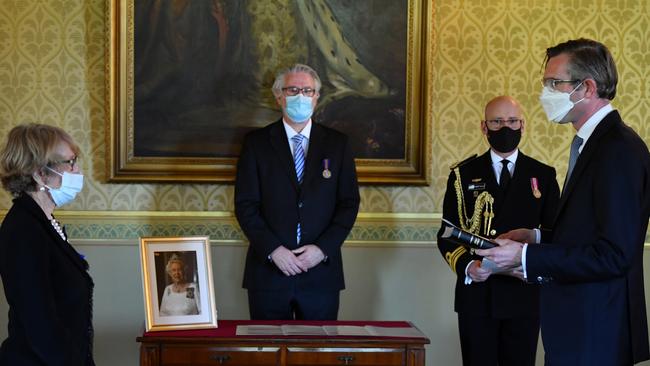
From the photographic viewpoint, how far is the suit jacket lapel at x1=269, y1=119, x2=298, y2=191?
4.09 m

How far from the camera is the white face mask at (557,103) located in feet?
9.13

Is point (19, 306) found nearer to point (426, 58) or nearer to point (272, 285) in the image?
point (272, 285)

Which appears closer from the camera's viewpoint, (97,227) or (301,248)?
(301,248)

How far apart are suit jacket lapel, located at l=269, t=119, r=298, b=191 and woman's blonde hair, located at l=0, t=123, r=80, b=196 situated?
4.74 ft

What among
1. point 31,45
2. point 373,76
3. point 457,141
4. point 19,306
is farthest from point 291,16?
point 19,306

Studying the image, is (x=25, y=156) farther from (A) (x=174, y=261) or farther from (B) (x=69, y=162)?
(A) (x=174, y=261)

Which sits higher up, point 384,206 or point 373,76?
point 373,76

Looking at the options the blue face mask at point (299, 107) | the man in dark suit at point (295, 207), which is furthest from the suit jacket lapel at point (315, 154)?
the blue face mask at point (299, 107)

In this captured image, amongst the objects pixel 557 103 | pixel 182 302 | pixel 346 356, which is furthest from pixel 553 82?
pixel 182 302

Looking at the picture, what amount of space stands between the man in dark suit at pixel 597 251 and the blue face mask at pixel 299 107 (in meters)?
1.64

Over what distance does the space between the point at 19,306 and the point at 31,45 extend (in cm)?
258

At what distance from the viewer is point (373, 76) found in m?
4.77

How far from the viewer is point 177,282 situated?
3600mm

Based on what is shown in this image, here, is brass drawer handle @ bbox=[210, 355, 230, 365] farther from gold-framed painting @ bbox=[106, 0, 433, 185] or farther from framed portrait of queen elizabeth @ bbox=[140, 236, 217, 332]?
gold-framed painting @ bbox=[106, 0, 433, 185]
